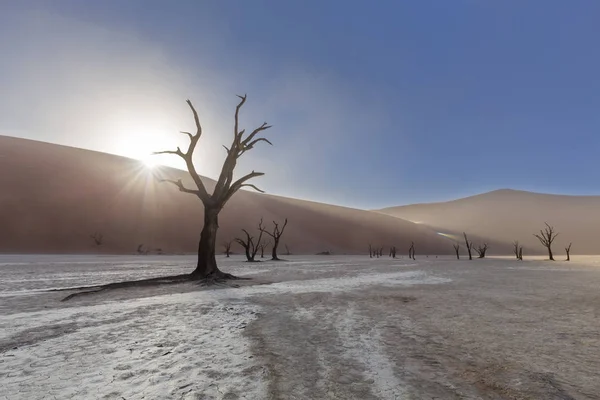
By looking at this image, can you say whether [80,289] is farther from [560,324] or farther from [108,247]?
[108,247]

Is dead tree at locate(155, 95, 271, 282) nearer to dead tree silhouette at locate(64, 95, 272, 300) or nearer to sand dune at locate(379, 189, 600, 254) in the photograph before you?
dead tree silhouette at locate(64, 95, 272, 300)

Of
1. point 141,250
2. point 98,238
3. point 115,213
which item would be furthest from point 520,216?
point 98,238

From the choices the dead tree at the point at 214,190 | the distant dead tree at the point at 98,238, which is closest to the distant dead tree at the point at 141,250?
the distant dead tree at the point at 98,238

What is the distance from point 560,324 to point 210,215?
1183 centimetres

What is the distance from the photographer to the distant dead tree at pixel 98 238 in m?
45.4

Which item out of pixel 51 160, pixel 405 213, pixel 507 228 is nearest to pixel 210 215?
pixel 51 160

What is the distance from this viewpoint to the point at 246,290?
9.75 m

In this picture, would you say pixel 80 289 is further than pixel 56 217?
No

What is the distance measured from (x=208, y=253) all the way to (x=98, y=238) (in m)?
42.1

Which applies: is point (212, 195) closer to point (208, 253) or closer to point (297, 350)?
point (208, 253)

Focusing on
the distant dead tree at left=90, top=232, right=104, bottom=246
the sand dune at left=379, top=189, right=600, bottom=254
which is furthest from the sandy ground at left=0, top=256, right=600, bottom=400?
the sand dune at left=379, top=189, right=600, bottom=254

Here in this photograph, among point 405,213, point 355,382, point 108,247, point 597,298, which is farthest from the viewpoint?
point 405,213

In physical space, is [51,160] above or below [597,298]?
above

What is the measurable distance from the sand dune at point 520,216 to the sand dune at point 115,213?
98.9 feet
